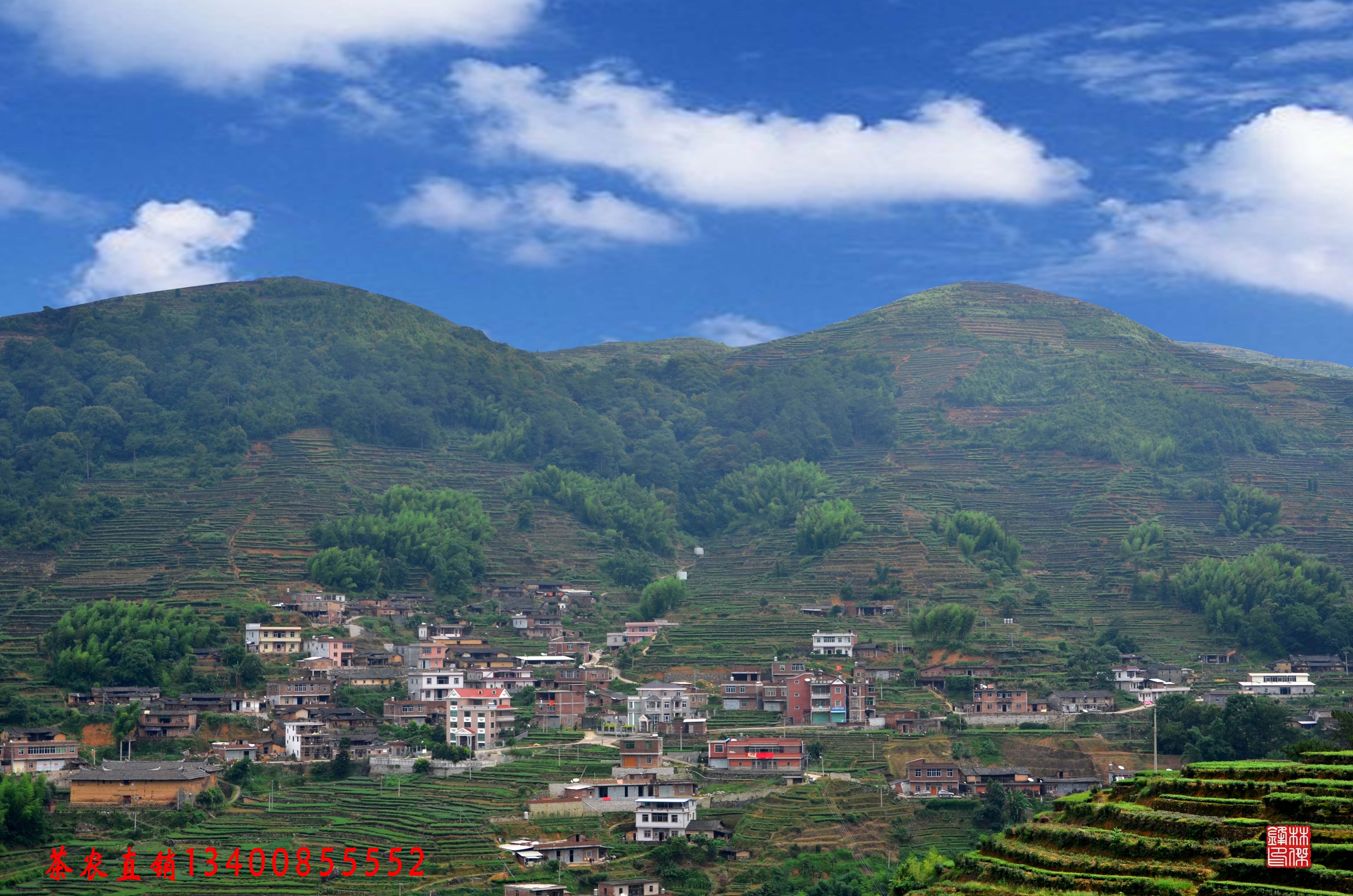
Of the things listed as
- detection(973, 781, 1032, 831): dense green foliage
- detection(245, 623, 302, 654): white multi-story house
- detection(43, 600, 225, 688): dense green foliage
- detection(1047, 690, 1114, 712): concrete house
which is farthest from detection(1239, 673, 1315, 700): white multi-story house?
detection(43, 600, 225, 688): dense green foliage

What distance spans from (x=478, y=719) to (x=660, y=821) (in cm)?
1125

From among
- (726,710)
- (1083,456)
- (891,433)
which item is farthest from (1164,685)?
(891,433)

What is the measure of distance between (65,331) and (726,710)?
54.3 meters

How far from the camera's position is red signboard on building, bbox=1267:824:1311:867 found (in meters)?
20.6

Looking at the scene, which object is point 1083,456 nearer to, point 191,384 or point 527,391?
point 527,391

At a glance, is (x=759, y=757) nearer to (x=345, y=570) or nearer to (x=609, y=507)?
(x=345, y=570)

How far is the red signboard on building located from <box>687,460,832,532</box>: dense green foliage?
6950 cm

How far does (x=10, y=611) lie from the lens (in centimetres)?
6588

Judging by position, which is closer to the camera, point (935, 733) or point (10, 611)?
point (935, 733)

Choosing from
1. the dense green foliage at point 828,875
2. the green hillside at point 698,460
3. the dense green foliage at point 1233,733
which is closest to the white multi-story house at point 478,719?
the green hillside at point 698,460

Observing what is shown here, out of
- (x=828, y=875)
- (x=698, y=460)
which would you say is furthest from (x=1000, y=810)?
(x=698, y=460)

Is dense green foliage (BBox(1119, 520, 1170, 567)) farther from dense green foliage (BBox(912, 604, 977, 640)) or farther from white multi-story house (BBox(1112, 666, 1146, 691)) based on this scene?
white multi-story house (BBox(1112, 666, 1146, 691))

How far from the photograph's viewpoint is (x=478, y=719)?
58.1 metres

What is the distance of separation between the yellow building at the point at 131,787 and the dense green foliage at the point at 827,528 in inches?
1514
